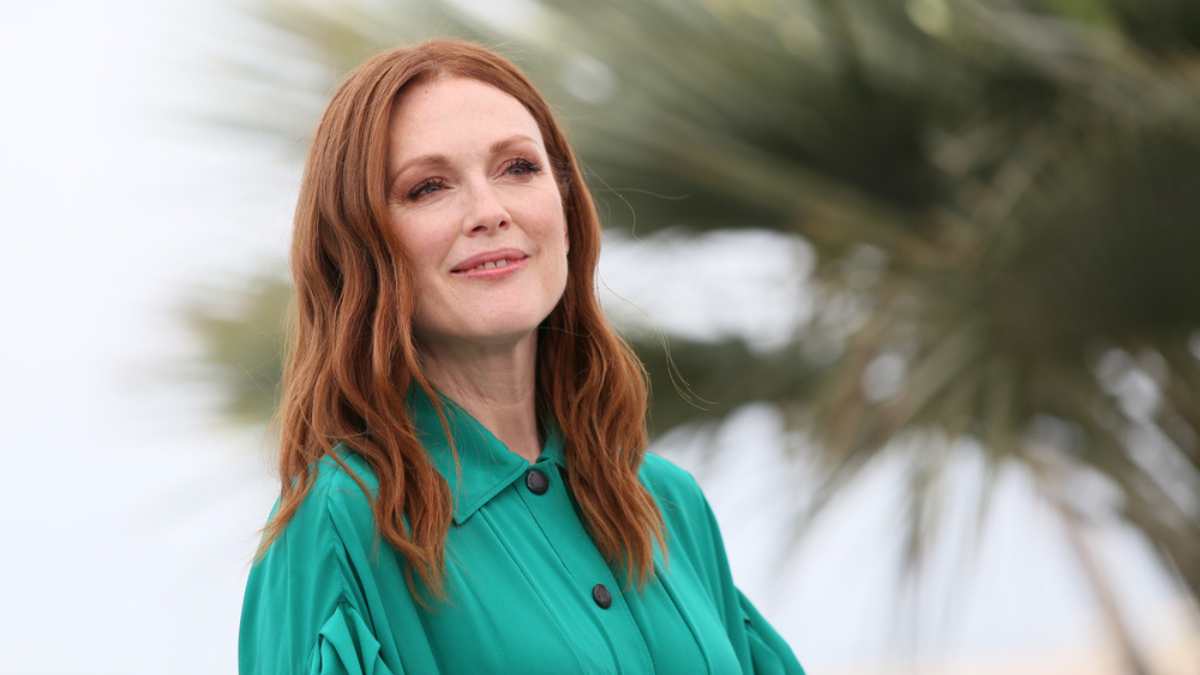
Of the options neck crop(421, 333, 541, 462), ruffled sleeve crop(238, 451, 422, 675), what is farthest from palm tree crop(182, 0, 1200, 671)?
ruffled sleeve crop(238, 451, 422, 675)

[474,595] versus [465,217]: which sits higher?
[465,217]

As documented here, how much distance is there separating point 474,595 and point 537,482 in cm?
16

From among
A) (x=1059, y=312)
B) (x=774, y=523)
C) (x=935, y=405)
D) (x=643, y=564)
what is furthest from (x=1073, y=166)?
(x=643, y=564)

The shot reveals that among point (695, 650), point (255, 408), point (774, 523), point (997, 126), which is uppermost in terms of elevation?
point (255, 408)

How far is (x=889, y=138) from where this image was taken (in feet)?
11.1

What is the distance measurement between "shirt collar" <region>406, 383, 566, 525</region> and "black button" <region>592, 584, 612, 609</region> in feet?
0.37

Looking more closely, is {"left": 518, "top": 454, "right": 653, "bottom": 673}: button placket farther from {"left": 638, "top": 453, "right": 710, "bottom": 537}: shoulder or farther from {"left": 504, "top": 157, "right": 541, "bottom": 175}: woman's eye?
{"left": 504, "top": 157, "right": 541, "bottom": 175}: woman's eye

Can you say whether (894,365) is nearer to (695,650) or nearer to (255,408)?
(255,408)

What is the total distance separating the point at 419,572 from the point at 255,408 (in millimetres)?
2475

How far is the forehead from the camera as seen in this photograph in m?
1.33

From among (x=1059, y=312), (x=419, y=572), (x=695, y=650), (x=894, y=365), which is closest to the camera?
(x=419, y=572)

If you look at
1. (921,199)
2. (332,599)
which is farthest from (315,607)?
(921,199)

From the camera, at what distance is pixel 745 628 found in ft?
5.09

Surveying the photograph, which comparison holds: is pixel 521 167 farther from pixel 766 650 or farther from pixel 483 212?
pixel 766 650
